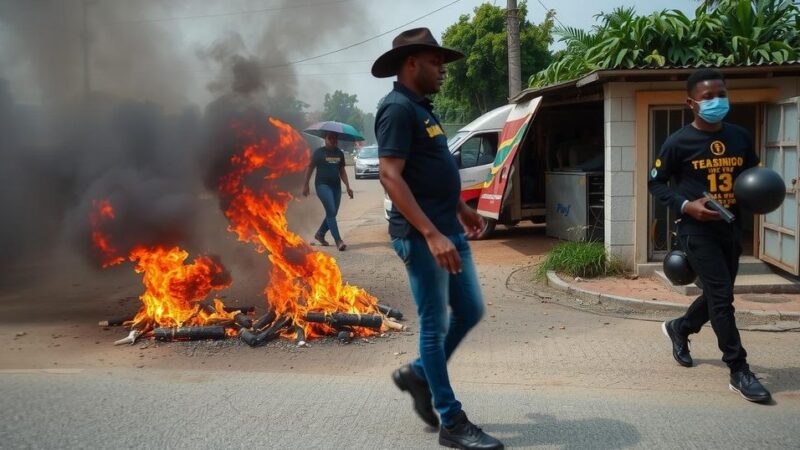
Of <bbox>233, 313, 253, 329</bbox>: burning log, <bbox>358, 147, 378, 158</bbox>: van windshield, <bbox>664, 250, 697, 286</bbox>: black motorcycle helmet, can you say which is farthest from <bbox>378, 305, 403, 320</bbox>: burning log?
<bbox>358, 147, 378, 158</bbox>: van windshield

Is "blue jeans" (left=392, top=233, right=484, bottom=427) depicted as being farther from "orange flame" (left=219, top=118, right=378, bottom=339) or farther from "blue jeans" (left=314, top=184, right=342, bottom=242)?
"blue jeans" (left=314, top=184, right=342, bottom=242)

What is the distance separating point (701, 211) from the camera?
404 cm

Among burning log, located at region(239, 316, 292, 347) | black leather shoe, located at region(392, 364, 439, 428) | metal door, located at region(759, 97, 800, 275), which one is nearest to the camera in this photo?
black leather shoe, located at region(392, 364, 439, 428)

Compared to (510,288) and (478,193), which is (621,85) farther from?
(478,193)

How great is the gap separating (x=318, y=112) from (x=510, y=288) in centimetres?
330

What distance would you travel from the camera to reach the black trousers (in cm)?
405

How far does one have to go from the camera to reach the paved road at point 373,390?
3.53m

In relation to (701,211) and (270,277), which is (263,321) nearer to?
(270,277)

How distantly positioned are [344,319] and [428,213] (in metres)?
2.52

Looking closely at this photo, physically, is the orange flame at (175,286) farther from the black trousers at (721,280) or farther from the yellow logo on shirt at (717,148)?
the yellow logo on shirt at (717,148)

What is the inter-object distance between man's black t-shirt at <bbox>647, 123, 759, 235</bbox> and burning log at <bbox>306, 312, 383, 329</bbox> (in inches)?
97.7

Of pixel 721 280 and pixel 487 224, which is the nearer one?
pixel 721 280

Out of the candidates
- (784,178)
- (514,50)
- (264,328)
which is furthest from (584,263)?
(514,50)

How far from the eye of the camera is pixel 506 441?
3.42 meters
